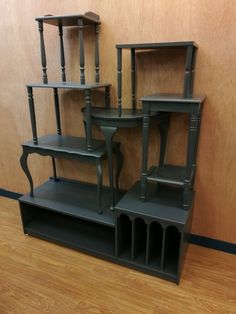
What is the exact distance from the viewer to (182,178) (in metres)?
1.57

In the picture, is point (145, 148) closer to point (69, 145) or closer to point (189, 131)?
point (189, 131)

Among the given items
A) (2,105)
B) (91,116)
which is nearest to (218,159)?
(91,116)

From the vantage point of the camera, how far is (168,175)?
1.61 m

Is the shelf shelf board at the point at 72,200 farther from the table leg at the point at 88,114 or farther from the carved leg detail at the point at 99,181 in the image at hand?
the table leg at the point at 88,114

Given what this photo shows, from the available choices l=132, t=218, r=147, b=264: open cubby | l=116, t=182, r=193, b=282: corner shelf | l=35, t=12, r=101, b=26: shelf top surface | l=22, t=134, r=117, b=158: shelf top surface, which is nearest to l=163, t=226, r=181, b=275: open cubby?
l=116, t=182, r=193, b=282: corner shelf

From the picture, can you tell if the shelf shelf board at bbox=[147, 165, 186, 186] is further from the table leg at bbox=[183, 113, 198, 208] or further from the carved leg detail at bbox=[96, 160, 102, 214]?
the carved leg detail at bbox=[96, 160, 102, 214]

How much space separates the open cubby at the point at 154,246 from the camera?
1.63 meters

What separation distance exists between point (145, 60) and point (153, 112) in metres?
0.41

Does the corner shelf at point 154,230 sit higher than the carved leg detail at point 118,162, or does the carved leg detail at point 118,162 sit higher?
the carved leg detail at point 118,162

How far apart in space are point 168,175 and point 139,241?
21.1 inches

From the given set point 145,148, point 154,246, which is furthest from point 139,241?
point 145,148

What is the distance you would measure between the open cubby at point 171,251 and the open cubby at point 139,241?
0.16 meters

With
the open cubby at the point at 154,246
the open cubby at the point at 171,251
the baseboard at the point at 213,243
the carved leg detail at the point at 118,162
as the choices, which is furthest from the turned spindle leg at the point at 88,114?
the baseboard at the point at 213,243

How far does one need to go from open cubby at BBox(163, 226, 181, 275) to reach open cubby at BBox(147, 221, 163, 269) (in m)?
0.05
